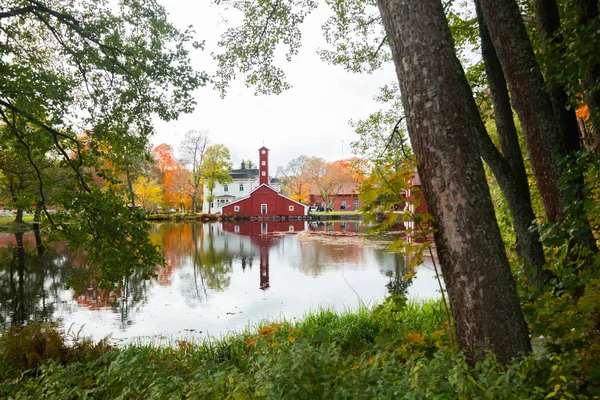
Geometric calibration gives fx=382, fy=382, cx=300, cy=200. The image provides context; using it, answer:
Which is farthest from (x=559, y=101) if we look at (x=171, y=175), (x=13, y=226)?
(x=171, y=175)

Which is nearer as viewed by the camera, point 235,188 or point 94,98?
point 94,98

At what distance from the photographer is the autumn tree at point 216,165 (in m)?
50.0

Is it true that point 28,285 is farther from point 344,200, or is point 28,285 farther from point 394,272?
point 344,200

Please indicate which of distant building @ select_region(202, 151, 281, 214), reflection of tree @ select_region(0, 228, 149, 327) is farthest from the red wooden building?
reflection of tree @ select_region(0, 228, 149, 327)

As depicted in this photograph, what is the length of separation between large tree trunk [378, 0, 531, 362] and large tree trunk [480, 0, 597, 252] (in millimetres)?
1375

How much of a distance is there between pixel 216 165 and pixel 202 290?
39.5 m

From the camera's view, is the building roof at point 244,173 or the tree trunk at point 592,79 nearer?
the tree trunk at point 592,79

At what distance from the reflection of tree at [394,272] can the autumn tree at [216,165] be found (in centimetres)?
3490

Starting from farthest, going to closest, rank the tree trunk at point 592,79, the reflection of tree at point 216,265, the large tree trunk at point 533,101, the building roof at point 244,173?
the building roof at point 244,173 < the reflection of tree at point 216,265 < the large tree trunk at point 533,101 < the tree trunk at point 592,79

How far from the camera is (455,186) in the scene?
6.61 ft

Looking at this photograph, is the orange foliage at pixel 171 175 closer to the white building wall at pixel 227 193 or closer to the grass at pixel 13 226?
the white building wall at pixel 227 193

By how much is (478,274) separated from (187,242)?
23.4 meters

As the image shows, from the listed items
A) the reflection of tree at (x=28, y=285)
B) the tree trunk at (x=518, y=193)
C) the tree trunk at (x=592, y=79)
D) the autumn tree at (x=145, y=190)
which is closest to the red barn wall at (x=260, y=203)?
the autumn tree at (x=145, y=190)

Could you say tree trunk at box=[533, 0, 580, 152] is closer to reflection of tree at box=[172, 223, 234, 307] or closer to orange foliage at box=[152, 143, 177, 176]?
reflection of tree at box=[172, 223, 234, 307]
